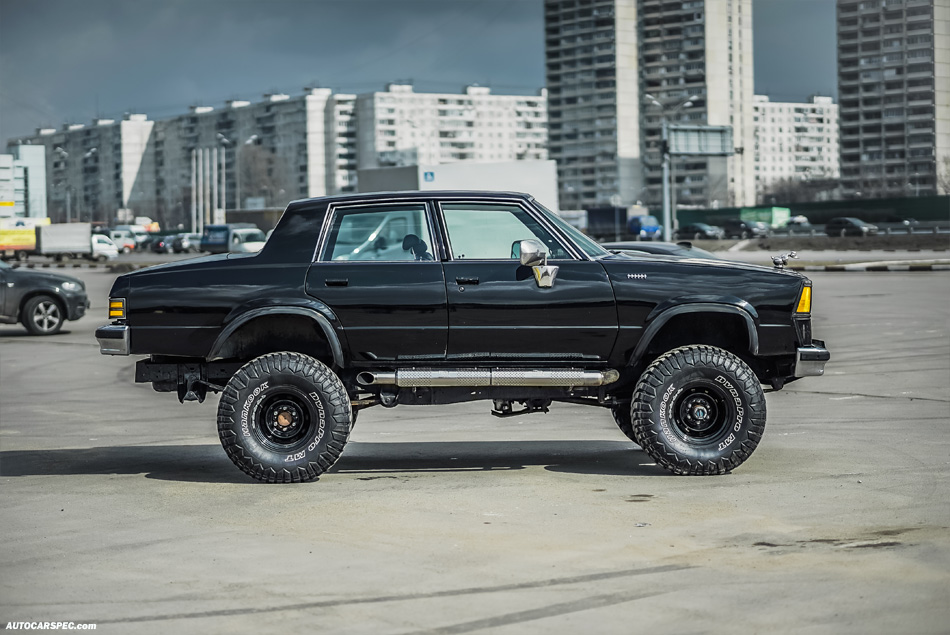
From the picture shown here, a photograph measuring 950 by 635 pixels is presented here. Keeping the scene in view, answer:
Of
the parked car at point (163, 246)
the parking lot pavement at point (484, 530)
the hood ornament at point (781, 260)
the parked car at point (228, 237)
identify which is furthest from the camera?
the parked car at point (163, 246)

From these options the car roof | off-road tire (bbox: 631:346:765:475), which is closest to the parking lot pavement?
off-road tire (bbox: 631:346:765:475)

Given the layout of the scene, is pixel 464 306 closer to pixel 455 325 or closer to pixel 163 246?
pixel 455 325

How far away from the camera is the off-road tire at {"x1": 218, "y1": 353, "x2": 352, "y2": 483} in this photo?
7.83 metres

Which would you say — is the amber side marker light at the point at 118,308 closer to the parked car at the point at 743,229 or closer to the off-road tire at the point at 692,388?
the off-road tire at the point at 692,388

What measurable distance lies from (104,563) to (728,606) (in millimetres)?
2823

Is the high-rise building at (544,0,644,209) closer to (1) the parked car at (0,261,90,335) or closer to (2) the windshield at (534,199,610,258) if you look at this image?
(1) the parked car at (0,261,90,335)

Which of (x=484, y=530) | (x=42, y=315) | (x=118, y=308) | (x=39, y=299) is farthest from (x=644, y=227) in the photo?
(x=484, y=530)

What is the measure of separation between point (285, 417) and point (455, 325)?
1.22m

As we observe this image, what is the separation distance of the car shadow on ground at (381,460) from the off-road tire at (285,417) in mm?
281

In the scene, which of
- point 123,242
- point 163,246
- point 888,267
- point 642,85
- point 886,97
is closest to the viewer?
point 888,267

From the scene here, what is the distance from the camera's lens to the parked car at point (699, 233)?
85562mm

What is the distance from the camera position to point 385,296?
7.88 metres

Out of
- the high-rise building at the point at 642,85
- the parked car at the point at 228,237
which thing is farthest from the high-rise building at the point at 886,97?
the parked car at the point at 228,237

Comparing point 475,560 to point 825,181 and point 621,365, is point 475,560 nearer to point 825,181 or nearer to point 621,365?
point 621,365
